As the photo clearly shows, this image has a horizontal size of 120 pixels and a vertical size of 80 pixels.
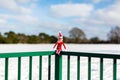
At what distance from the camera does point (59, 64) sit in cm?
363

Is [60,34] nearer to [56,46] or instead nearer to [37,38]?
[56,46]

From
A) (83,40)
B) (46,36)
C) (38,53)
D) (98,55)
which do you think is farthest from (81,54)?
(46,36)

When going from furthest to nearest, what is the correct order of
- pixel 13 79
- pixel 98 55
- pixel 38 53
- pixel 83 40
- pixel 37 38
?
1. pixel 37 38
2. pixel 83 40
3. pixel 13 79
4. pixel 38 53
5. pixel 98 55

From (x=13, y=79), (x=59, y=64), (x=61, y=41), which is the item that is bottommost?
(x=13, y=79)

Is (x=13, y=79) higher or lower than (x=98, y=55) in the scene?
lower

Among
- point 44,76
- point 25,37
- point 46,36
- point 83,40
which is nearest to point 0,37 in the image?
point 25,37

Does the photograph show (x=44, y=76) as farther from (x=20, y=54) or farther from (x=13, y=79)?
(x=20, y=54)

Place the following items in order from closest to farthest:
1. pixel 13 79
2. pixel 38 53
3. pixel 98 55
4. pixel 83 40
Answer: pixel 98 55 → pixel 38 53 → pixel 13 79 → pixel 83 40

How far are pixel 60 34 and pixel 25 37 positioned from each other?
27203 mm

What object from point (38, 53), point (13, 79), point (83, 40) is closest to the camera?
point (38, 53)

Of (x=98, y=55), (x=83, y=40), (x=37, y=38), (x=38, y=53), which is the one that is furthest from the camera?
(x=37, y=38)

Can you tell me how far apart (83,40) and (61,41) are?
2609 cm

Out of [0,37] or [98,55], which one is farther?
[0,37]

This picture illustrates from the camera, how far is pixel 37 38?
31578mm
